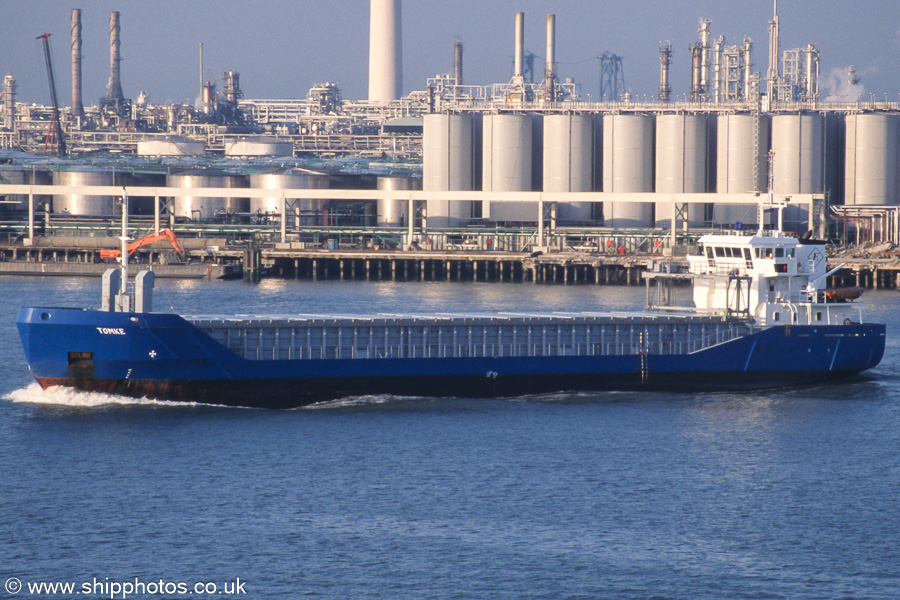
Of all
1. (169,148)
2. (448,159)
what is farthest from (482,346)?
(169,148)

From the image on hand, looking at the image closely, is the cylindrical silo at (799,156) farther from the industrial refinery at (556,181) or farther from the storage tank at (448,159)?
the storage tank at (448,159)

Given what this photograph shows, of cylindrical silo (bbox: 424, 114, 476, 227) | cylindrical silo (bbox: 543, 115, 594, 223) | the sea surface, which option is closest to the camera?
the sea surface

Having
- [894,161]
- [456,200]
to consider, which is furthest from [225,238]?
[894,161]

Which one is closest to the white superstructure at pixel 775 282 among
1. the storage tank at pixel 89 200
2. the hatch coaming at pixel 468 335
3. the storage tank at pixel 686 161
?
the hatch coaming at pixel 468 335

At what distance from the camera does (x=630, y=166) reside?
84.1 metres

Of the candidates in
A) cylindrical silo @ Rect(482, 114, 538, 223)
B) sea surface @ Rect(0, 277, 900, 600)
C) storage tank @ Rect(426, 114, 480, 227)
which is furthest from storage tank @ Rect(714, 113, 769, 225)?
sea surface @ Rect(0, 277, 900, 600)

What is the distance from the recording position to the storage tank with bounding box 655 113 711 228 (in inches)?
3263

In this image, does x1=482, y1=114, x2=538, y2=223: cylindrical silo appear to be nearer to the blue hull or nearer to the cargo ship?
the cargo ship

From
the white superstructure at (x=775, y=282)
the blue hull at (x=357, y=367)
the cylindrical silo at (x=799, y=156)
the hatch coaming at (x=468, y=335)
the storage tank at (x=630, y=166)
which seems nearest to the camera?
the blue hull at (x=357, y=367)

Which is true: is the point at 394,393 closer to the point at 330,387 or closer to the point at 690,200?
the point at 330,387

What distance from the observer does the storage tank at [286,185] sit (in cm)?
9300

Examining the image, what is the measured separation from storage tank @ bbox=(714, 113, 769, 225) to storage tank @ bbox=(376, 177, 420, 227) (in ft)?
81.7

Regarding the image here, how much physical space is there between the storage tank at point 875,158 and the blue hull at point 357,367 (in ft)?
151

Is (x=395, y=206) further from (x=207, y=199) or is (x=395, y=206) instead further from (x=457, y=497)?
(x=457, y=497)
